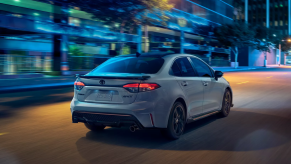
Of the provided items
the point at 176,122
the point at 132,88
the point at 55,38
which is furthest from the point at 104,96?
the point at 55,38

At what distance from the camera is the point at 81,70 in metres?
28.5

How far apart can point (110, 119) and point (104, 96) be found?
1.23 ft

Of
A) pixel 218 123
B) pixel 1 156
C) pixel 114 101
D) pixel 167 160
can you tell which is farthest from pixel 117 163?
pixel 218 123

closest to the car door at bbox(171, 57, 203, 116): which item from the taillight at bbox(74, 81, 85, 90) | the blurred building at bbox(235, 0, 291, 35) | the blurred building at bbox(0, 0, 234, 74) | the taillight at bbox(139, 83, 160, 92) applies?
the taillight at bbox(139, 83, 160, 92)

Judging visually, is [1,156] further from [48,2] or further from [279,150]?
[48,2]

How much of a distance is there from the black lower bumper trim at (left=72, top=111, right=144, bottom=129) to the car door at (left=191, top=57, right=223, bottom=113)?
2.08m

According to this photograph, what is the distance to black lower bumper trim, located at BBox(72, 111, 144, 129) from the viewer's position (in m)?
5.36

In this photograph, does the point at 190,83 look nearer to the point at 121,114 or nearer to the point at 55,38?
the point at 121,114

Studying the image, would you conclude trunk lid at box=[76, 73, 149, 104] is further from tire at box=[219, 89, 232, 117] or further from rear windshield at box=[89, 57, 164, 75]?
tire at box=[219, 89, 232, 117]

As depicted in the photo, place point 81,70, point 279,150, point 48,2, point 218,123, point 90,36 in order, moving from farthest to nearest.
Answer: point 90,36 < point 81,70 < point 48,2 < point 218,123 < point 279,150

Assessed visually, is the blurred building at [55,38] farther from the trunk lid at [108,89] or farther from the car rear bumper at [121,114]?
the car rear bumper at [121,114]

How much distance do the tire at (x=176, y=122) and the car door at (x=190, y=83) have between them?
0.27 metres

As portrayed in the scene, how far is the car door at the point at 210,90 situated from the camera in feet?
23.0

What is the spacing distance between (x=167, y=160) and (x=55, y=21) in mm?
24816
